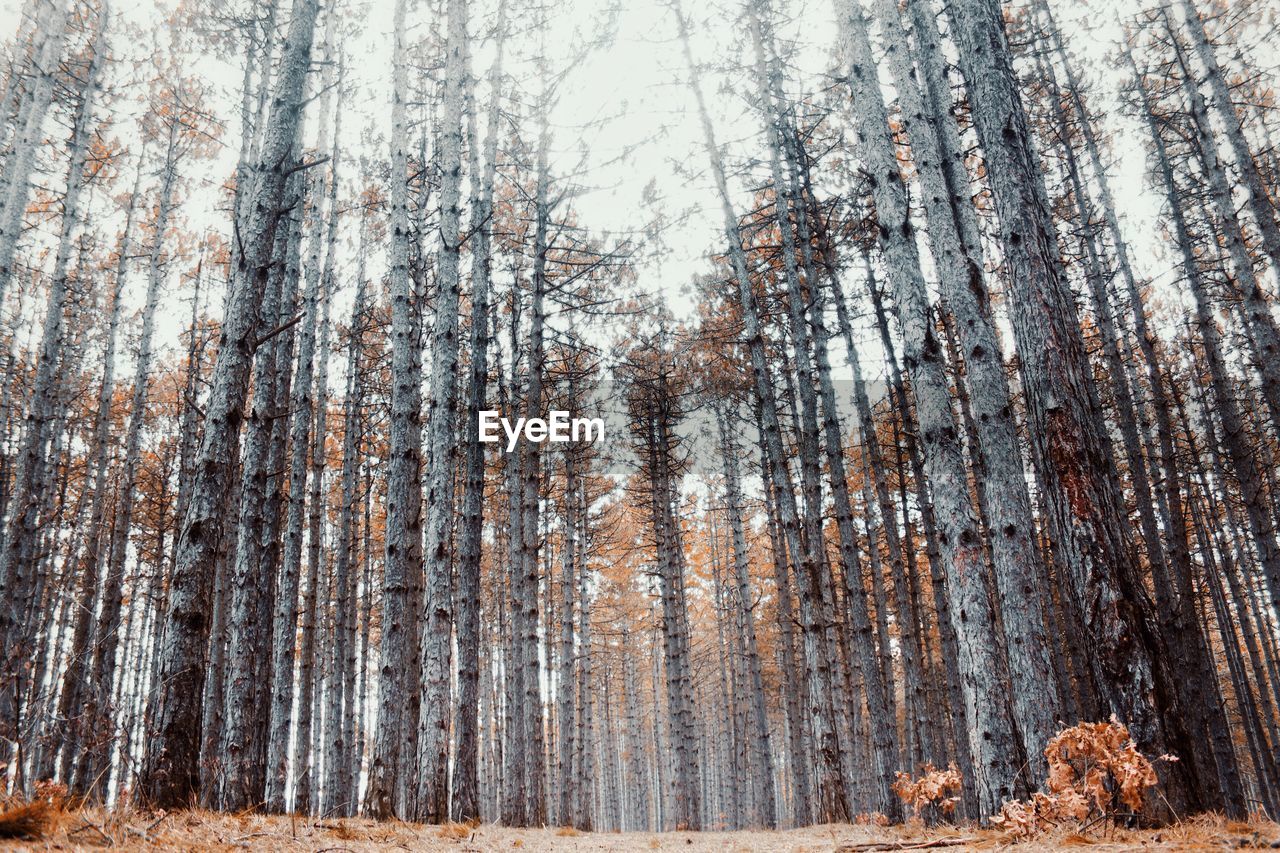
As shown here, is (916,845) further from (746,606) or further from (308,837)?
(746,606)

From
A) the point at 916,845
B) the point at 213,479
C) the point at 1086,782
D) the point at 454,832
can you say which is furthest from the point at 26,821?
the point at 1086,782

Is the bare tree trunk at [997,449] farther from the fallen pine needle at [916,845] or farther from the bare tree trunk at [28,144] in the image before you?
the bare tree trunk at [28,144]

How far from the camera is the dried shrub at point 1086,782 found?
307 cm

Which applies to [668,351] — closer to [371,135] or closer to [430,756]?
[371,135]

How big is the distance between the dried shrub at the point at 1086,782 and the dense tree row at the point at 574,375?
1.13 feet

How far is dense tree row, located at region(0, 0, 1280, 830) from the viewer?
512cm

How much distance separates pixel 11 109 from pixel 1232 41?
2183 centimetres

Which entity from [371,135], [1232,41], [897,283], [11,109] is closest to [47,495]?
[11,109]

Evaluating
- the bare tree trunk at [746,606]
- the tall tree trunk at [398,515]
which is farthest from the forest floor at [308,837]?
the bare tree trunk at [746,606]

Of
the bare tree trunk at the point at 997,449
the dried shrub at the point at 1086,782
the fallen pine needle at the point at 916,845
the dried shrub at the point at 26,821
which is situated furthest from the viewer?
the bare tree trunk at the point at 997,449

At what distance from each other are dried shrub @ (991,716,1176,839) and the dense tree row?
0.34 m

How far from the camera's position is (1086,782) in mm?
3340

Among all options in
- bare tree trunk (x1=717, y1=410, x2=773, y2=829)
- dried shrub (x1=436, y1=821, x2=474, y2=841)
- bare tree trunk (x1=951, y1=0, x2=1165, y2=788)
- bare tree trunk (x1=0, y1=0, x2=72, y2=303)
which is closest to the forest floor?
dried shrub (x1=436, y1=821, x2=474, y2=841)

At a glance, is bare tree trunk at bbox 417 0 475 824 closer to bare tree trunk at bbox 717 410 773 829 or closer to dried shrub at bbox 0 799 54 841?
dried shrub at bbox 0 799 54 841
